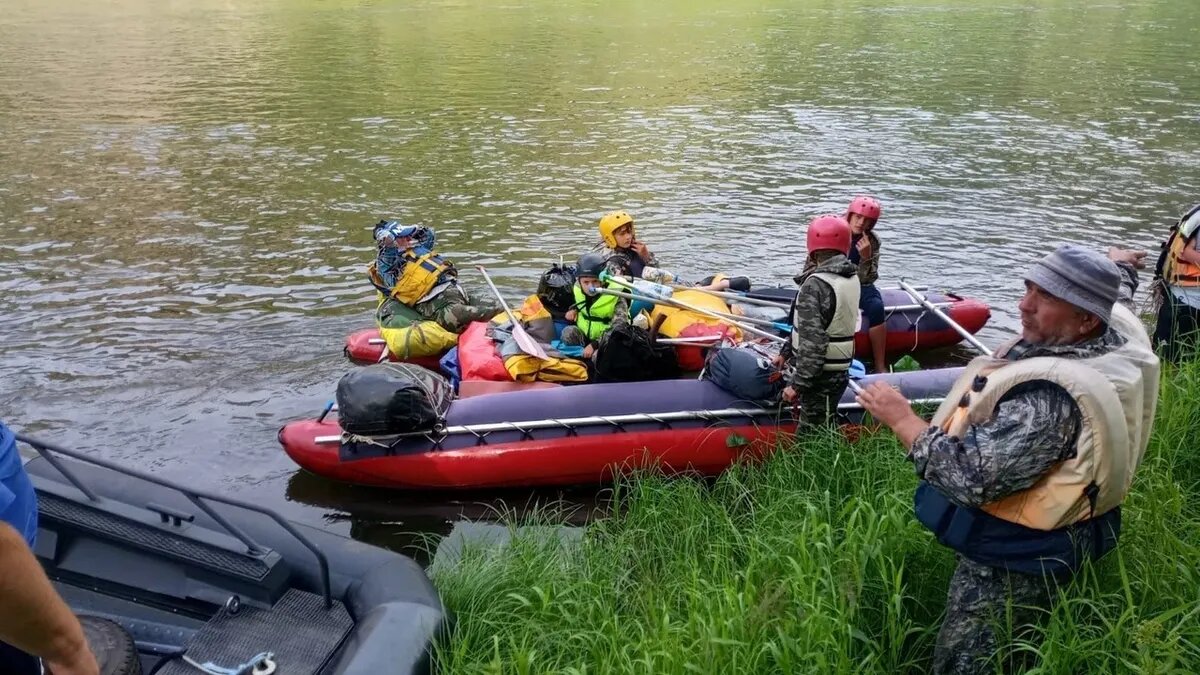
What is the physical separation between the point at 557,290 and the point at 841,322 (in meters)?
2.50

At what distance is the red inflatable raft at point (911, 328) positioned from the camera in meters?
7.78

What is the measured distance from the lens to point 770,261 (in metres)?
10.4

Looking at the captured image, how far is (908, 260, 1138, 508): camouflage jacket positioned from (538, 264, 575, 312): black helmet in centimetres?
435

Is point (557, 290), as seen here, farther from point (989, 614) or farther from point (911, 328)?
Answer: point (989, 614)

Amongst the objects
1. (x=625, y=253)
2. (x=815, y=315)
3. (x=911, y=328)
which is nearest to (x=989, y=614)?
(x=815, y=315)

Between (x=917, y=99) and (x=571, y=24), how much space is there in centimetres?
1452

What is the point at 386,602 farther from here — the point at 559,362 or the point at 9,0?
the point at 9,0

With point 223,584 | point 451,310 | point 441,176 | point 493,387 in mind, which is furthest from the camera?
point 441,176

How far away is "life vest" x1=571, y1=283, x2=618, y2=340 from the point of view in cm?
677

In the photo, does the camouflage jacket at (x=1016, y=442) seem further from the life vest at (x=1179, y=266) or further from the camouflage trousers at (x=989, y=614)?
the life vest at (x=1179, y=266)

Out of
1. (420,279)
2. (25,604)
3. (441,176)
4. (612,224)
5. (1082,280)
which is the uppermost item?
(1082,280)

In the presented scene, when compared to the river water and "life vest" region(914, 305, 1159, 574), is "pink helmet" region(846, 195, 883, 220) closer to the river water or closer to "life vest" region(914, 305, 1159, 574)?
the river water

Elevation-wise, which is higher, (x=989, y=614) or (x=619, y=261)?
(x=989, y=614)

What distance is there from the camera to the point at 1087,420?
273cm
